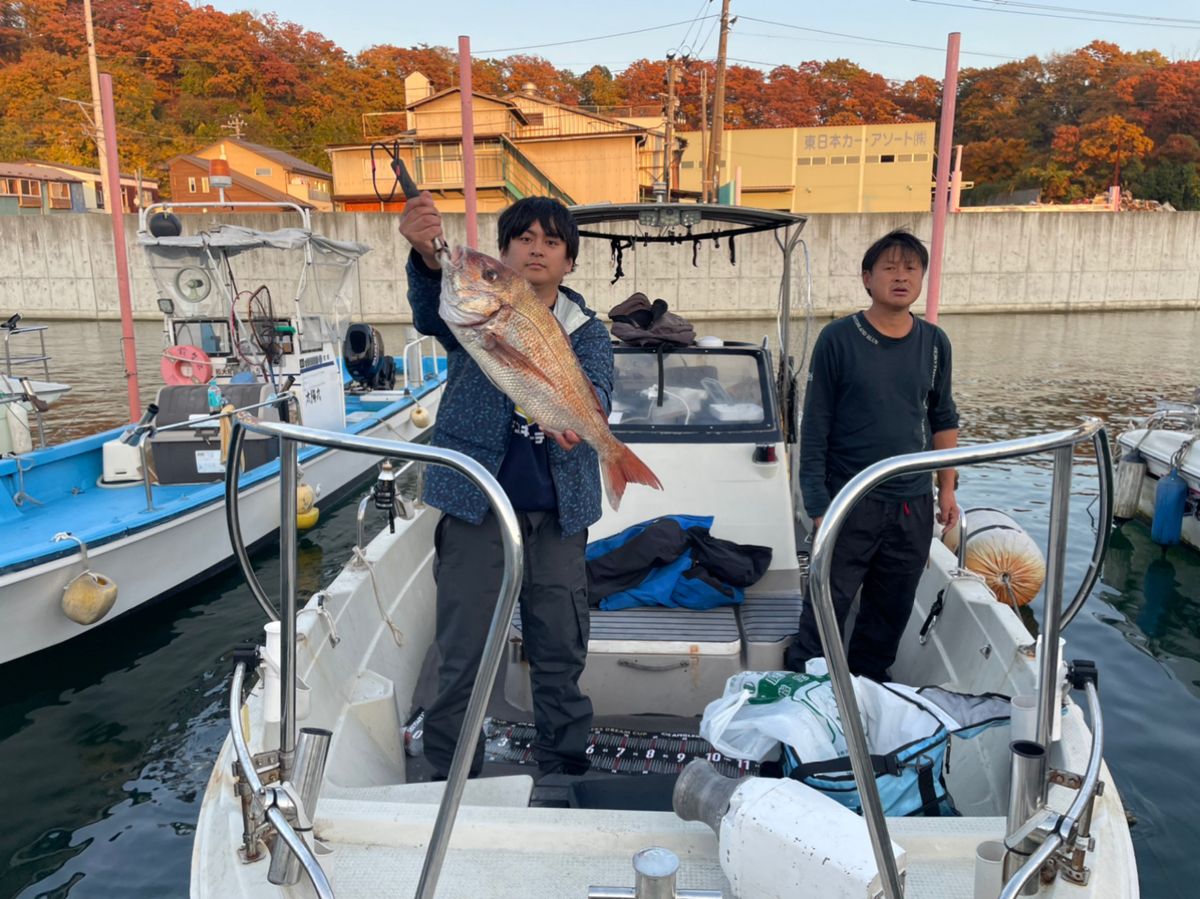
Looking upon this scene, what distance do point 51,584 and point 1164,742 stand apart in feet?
23.1

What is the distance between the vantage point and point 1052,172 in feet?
155

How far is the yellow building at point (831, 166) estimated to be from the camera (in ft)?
130

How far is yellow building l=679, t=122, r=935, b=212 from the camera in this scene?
39.5 metres

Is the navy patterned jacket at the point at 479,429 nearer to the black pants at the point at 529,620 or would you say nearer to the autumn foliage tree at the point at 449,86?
the black pants at the point at 529,620

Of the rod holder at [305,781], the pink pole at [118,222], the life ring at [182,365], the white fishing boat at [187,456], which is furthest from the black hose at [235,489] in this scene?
the pink pole at [118,222]

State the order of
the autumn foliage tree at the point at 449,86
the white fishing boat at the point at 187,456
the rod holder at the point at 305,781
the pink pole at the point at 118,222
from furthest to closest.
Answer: the autumn foliage tree at the point at 449,86 < the pink pole at the point at 118,222 < the white fishing boat at the point at 187,456 < the rod holder at the point at 305,781

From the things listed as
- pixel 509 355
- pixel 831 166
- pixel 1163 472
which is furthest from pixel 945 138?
pixel 831 166

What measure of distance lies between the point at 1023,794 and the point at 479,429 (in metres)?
1.77

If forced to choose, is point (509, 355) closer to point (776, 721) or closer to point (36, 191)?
point (776, 721)

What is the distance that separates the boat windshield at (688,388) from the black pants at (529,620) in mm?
2244

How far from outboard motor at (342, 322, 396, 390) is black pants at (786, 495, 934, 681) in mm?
9775

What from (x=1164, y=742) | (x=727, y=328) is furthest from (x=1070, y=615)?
(x=727, y=328)

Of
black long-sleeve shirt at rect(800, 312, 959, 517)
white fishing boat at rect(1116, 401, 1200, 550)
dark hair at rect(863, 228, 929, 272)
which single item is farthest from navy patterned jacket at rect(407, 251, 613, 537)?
white fishing boat at rect(1116, 401, 1200, 550)

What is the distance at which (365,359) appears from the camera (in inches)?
484
